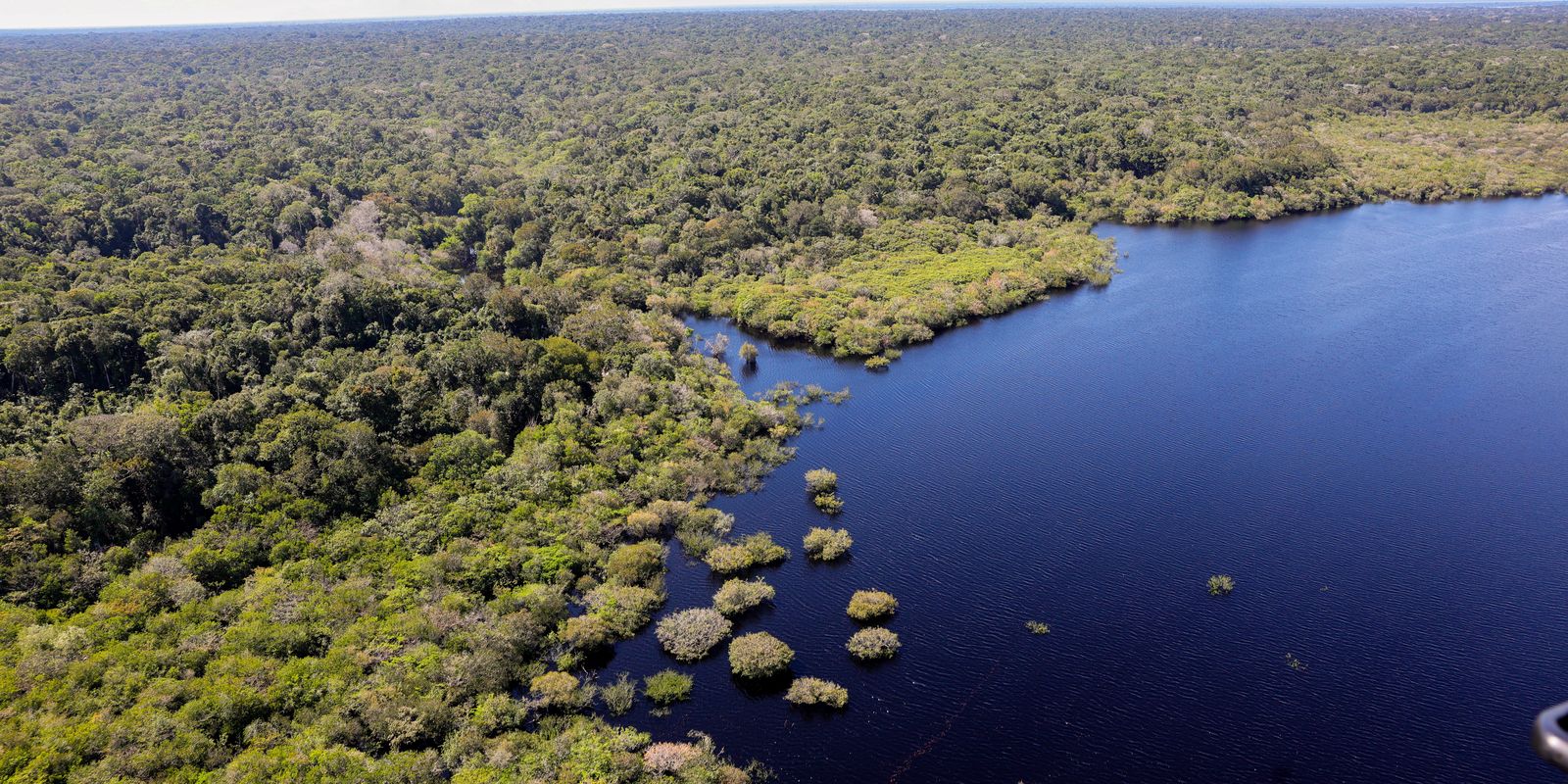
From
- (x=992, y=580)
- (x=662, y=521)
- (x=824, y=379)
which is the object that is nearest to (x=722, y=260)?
(x=824, y=379)

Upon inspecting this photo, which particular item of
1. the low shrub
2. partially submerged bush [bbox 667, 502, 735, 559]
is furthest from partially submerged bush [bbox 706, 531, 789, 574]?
the low shrub

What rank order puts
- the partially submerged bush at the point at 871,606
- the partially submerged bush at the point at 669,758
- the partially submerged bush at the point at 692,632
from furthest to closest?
the partially submerged bush at the point at 871,606 < the partially submerged bush at the point at 692,632 < the partially submerged bush at the point at 669,758

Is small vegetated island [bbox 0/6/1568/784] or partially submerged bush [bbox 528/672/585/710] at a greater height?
small vegetated island [bbox 0/6/1568/784]

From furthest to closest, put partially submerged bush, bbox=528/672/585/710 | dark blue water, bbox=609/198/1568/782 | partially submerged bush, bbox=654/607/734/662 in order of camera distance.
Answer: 1. partially submerged bush, bbox=654/607/734/662
2. partially submerged bush, bbox=528/672/585/710
3. dark blue water, bbox=609/198/1568/782

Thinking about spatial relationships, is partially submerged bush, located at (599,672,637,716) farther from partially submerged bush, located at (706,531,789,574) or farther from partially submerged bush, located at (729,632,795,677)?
partially submerged bush, located at (706,531,789,574)

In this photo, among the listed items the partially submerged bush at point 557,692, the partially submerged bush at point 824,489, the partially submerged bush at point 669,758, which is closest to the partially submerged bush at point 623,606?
the partially submerged bush at point 557,692

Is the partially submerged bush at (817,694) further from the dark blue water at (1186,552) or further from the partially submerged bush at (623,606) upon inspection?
the partially submerged bush at (623,606)
